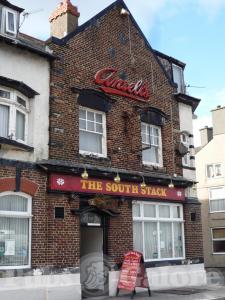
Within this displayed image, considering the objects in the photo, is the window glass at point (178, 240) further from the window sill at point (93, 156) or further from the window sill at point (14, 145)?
the window sill at point (14, 145)

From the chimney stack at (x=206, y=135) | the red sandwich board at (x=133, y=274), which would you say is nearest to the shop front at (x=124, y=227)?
the red sandwich board at (x=133, y=274)

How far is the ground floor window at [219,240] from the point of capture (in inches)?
1249

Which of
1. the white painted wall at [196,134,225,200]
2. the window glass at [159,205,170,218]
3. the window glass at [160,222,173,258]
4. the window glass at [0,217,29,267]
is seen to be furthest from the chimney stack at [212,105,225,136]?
the window glass at [0,217,29,267]

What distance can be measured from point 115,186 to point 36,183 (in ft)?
10.6

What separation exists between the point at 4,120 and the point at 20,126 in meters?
0.63

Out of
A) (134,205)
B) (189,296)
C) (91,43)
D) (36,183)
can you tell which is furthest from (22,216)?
(91,43)

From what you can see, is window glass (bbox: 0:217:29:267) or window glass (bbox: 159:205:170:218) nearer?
window glass (bbox: 0:217:29:267)

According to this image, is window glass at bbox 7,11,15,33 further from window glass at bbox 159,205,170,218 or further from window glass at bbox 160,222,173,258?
window glass at bbox 160,222,173,258

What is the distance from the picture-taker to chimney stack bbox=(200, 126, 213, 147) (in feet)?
116

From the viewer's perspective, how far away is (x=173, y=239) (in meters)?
17.6

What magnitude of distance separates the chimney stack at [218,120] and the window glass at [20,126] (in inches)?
874

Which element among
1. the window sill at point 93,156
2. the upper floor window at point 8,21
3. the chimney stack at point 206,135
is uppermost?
the chimney stack at point 206,135

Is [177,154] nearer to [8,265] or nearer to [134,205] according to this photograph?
[134,205]

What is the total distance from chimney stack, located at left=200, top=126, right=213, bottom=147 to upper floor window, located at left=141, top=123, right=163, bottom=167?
1770cm
